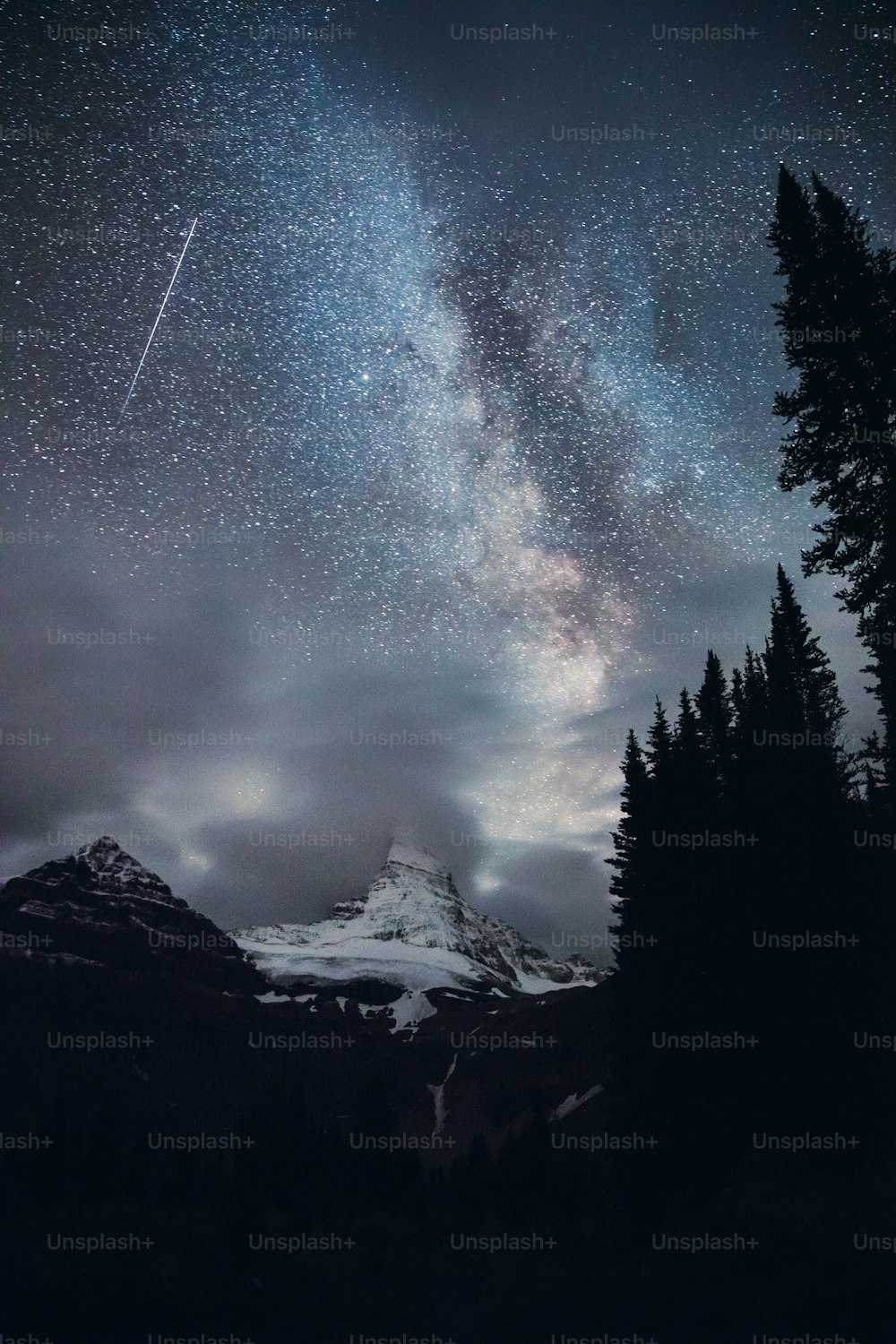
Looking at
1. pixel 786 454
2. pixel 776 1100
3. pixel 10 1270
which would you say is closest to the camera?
pixel 786 454

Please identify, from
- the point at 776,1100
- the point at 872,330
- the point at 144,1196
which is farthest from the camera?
the point at 144,1196

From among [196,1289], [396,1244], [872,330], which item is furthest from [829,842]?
[196,1289]

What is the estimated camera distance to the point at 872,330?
18109 mm

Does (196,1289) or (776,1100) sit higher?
(776,1100)

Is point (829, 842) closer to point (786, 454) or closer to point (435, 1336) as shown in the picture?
point (786, 454)

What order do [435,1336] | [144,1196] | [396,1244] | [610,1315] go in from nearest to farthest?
[610,1315], [435,1336], [396,1244], [144,1196]

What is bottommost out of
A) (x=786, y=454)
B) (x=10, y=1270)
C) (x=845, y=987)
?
(x=10, y=1270)

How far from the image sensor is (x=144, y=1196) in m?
87.5

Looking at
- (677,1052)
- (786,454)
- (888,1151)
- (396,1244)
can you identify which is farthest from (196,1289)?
(786,454)

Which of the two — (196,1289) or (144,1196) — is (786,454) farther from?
(144,1196)

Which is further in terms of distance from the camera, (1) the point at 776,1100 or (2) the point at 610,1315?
(2) the point at 610,1315

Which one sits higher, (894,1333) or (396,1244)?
(894,1333)

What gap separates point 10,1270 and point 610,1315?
7499 cm

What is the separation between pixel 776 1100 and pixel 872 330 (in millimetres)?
21838
